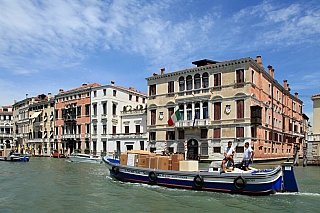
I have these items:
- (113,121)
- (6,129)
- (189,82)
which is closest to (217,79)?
(189,82)

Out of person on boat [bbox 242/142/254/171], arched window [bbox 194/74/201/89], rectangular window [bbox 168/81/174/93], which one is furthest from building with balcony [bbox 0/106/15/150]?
person on boat [bbox 242/142/254/171]

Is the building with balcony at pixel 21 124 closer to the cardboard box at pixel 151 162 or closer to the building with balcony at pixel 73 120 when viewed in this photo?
the building with balcony at pixel 73 120

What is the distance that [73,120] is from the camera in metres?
46.6

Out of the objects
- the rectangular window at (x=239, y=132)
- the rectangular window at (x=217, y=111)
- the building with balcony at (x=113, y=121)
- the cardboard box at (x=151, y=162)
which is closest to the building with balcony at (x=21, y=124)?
the building with balcony at (x=113, y=121)

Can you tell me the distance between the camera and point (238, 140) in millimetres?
31375

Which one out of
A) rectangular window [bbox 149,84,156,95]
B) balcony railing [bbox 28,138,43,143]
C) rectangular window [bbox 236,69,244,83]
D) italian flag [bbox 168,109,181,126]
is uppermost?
rectangular window [bbox 236,69,244,83]

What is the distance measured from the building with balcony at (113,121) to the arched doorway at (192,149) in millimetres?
7111

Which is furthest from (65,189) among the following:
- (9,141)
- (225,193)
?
(9,141)

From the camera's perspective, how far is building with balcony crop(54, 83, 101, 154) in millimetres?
44847

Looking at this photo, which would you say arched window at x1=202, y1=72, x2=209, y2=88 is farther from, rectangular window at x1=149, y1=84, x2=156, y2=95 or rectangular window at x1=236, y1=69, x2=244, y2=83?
rectangular window at x1=149, y1=84, x2=156, y2=95

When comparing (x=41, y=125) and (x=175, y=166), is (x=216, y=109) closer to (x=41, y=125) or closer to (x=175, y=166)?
(x=175, y=166)

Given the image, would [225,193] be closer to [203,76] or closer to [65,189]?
[65,189]

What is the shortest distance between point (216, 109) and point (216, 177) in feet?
64.1

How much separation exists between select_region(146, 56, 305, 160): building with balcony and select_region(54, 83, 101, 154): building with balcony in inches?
425
